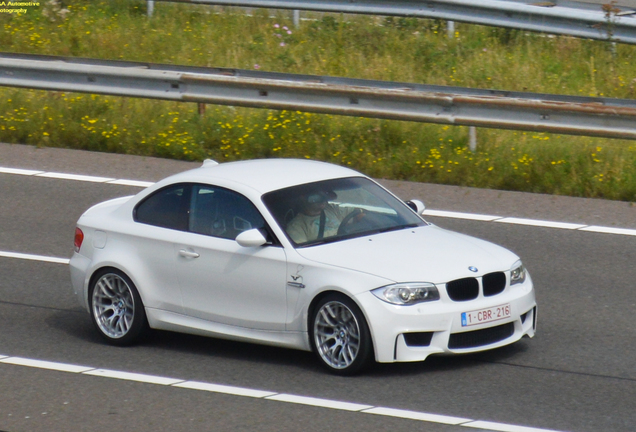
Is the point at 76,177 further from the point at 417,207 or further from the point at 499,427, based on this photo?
the point at 499,427

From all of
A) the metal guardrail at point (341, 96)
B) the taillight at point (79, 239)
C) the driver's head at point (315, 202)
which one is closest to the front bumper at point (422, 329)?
Answer: the driver's head at point (315, 202)

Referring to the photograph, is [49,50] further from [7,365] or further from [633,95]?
[7,365]

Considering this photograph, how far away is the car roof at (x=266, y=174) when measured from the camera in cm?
888

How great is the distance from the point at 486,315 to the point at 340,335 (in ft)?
3.24

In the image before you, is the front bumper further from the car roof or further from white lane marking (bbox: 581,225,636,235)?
white lane marking (bbox: 581,225,636,235)

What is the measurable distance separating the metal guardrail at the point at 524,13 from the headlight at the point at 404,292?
1196 centimetres

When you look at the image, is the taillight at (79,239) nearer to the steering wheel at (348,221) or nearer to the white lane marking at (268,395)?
the white lane marking at (268,395)

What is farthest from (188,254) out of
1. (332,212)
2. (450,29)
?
(450,29)

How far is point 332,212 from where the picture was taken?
873cm

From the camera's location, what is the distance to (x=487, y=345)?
809 centimetres

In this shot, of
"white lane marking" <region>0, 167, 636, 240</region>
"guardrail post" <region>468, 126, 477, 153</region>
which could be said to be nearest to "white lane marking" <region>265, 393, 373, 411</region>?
"white lane marking" <region>0, 167, 636, 240</region>

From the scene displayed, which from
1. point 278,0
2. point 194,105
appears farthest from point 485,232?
point 278,0

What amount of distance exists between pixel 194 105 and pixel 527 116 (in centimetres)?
570

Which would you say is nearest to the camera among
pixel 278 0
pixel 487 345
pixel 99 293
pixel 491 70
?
pixel 487 345
